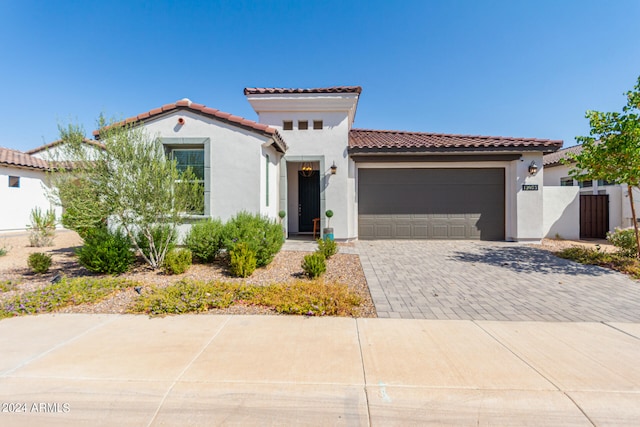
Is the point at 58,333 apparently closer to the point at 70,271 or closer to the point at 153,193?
the point at 153,193

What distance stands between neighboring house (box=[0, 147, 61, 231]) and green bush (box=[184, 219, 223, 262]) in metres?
10.9

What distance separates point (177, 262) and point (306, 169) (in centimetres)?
616

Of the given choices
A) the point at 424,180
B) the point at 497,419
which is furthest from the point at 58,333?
the point at 424,180

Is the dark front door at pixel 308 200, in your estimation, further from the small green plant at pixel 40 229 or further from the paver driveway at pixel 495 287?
the small green plant at pixel 40 229

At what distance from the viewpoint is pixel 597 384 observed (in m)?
2.45

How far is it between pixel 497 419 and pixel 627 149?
7.63m

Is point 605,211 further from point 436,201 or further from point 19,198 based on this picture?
point 19,198

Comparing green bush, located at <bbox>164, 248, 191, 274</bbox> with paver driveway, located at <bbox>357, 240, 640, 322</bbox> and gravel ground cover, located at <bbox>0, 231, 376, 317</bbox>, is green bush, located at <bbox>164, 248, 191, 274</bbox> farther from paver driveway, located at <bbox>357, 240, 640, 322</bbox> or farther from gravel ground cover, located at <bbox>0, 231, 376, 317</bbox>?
paver driveway, located at <bbox>357, 240, 640, 322</bbox>

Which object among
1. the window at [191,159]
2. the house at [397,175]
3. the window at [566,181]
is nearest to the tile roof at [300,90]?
the house at [397,175]

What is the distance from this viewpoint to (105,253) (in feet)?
18.7

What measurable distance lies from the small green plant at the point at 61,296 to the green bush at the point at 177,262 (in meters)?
0.77

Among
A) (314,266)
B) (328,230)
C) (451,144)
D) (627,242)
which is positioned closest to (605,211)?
(627,242)

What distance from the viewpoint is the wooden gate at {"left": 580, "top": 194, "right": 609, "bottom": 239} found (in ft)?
38.9

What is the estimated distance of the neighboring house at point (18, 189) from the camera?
12789 mm
